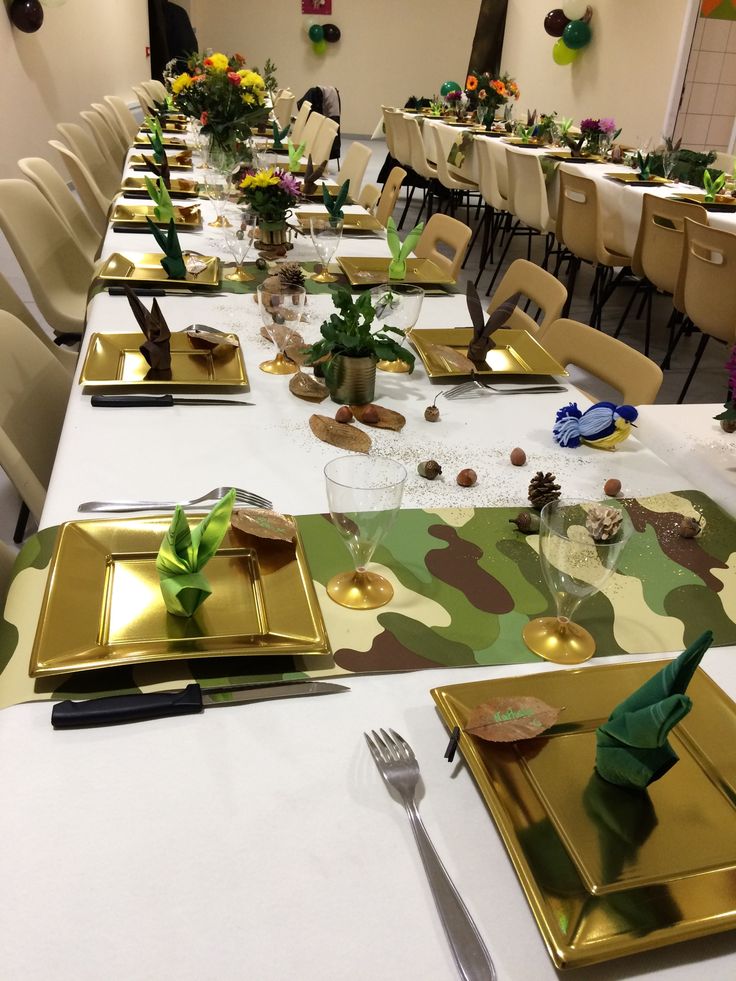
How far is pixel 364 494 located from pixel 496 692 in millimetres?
265

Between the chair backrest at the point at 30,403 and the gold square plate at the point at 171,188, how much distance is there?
5.39ft

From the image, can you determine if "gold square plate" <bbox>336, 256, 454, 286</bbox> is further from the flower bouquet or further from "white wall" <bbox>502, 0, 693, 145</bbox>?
"white wall" <bbox>502, 0, 693, 145</bbox>

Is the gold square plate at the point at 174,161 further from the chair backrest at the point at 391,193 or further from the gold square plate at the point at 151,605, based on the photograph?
the gold square plate at the point at 151,605

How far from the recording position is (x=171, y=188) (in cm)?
343

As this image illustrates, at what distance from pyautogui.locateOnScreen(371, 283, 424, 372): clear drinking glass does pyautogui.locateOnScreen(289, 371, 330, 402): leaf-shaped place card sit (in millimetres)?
189

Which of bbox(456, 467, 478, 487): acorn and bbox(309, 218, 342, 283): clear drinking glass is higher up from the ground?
bbox(309, 218, 342, 283): clear drinking glass

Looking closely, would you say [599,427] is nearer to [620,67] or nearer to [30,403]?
[30,403]

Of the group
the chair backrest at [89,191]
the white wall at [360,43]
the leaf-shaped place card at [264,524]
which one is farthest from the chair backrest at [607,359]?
the white wall at [360,43]

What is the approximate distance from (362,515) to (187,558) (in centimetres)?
21

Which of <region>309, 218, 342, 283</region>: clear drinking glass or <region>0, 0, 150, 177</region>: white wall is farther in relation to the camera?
<region>0, 0, 150, 177</region>: white wall

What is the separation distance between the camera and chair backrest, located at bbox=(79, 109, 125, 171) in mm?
4848

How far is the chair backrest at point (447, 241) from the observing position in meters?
2.66

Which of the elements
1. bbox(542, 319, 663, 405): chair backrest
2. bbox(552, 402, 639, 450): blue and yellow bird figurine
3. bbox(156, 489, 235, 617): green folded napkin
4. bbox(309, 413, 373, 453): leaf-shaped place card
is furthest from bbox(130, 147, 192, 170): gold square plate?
bbox(156, 489, 235, 617): green folded napkin

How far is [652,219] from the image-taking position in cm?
376
